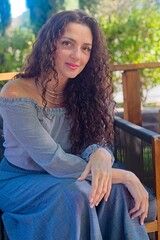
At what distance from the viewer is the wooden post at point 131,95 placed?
309cm

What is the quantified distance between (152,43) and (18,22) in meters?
2.05

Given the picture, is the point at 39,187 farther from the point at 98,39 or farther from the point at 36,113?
the point at 98,39

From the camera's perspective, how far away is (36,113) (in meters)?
1.94

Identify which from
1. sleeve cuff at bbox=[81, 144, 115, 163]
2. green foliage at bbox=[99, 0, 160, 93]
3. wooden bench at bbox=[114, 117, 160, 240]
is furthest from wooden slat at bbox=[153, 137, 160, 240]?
green foliage at bbox=[99, 0, 160, 93]

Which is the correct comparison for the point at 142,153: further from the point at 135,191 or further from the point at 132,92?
the point at 132,92

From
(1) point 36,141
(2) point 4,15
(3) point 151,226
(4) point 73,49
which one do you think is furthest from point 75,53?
(2) point 4,15

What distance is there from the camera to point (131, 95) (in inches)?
122

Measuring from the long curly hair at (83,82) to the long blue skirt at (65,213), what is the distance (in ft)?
1.05

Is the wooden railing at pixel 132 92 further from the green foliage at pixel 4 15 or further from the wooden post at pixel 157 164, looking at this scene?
the green foliage at pixel 4 15

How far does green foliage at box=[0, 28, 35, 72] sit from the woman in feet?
12.2

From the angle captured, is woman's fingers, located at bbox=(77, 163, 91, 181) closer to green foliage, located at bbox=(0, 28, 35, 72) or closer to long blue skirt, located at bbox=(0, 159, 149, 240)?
long blue skirt, located at bbox=(0, 159, 149, 240)

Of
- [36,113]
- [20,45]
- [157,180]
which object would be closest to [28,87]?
[36,113]

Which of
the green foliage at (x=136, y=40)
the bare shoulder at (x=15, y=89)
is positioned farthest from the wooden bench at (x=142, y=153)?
the green foliage at (x=136, y=40)

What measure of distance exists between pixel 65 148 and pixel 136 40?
4.16 m
